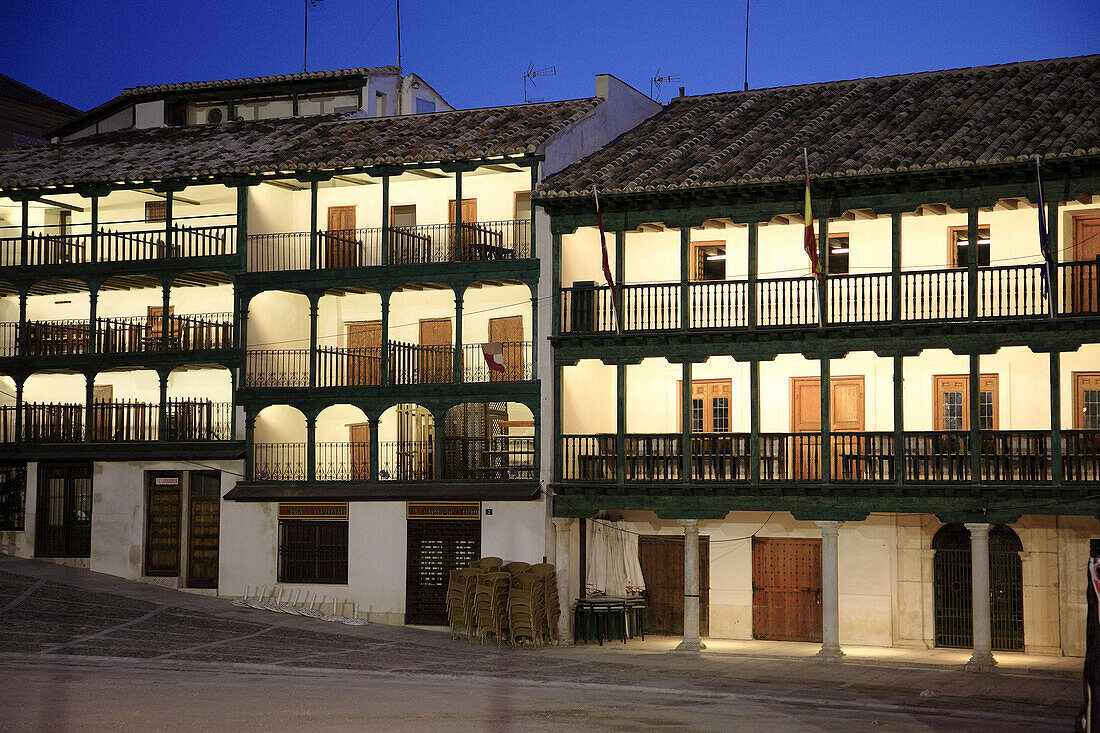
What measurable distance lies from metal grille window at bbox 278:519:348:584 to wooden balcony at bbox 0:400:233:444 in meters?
2.88

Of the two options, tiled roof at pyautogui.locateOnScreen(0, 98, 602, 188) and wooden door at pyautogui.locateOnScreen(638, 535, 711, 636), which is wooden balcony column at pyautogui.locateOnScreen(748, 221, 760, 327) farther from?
tiled roof at pyautogui.locateOnScreen(0, 98, 602, 188)

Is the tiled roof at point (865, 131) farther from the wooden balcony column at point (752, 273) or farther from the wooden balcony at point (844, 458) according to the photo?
the wooden balcony at point (844, 458)

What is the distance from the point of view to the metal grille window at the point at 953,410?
29219mm

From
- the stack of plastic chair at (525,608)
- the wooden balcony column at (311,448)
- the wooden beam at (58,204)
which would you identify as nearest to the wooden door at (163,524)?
the wooden balcony column at (311,448)

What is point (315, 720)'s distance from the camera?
18.3 m

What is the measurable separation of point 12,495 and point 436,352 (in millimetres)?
11175

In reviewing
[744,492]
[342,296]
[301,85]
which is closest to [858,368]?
[744,492]

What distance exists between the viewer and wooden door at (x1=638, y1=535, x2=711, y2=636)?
103ft

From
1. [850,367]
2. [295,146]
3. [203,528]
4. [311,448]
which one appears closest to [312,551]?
[311,448]

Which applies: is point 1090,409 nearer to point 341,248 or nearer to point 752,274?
point 752,274

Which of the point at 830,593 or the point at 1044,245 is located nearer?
the point at 1044,245

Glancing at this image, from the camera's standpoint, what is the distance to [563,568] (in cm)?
3020

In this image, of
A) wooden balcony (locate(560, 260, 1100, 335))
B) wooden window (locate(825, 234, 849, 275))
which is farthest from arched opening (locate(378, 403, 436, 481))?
wooden window (locate(825, 234, 849, 275))

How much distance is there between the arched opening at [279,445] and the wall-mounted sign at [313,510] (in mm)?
756
